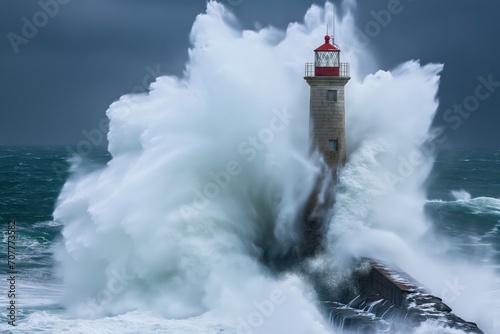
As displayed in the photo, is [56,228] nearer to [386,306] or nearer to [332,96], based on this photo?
[332,96]

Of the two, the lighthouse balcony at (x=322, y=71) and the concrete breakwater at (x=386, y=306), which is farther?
the lighthouse balcony at (x=322, y=71)

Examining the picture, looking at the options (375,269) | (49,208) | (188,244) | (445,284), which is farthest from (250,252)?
(49,208)

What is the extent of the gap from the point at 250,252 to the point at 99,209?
357 centimetres

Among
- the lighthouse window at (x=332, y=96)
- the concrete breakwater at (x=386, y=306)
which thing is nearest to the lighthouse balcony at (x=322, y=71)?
the lighthouse window at (x=332, y=96)

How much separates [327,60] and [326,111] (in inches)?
49.7

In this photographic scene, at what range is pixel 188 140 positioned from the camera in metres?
20.5

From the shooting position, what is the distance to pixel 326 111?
66.7 ft

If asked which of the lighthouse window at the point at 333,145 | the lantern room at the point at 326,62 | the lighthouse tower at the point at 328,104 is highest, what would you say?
the lantern room at the point at 326,62

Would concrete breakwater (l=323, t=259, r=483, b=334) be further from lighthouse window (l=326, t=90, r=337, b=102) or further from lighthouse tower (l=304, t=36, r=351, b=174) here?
lighthouse window (l=326, t=90, r=337, b=102)

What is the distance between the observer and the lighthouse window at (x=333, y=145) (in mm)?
20438

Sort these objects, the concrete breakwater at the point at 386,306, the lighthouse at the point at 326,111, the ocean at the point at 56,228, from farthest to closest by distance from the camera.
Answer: the lighthouse at the point at 326,111 < the ocean at the point at 56,228 < the concrete breakwater at the point at 386,306

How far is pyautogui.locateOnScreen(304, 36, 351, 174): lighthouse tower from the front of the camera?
20312mm

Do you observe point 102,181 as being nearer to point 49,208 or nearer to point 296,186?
point 296,186

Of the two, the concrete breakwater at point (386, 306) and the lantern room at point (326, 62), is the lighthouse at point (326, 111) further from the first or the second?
the concrete breakwater at point (386, 306)
